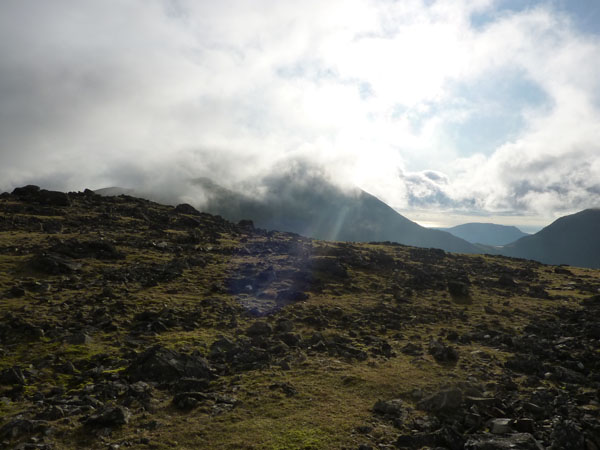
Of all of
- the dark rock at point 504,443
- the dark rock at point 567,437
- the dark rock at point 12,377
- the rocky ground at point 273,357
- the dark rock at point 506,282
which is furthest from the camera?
the dark rock at point 506,282

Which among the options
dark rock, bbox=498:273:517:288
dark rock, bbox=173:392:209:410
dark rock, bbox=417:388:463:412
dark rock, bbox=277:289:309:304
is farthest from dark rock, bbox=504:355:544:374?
dark rock, bbox=498:273:517:288

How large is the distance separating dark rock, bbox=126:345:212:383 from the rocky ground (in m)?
0.09

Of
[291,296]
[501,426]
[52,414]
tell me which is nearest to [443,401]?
[501,426]

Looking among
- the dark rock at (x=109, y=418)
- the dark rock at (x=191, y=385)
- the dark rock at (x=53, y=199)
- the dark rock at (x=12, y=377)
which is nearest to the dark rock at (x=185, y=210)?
the dark rock at (x=53, y=199)

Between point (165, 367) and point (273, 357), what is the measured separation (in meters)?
8.14

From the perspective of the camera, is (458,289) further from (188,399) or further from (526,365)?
(188,399)

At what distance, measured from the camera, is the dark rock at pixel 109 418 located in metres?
15.5

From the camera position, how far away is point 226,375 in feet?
74.1

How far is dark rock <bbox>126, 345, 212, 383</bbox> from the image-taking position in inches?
824

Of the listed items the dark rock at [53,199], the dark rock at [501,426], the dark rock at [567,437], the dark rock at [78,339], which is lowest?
the dark rock at [501,426]

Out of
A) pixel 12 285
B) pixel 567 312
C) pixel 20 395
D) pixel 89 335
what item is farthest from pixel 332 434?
pixel 567 312

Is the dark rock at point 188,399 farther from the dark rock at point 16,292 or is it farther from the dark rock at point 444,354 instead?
the dark rock at point 16,292

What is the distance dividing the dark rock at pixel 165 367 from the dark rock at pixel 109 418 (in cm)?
451

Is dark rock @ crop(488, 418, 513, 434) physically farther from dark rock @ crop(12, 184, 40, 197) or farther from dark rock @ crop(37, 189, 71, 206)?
dark rock @ crop(12, 184, 40, 197)
